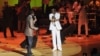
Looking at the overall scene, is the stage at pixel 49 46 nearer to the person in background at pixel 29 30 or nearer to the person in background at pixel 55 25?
the person in background at pixel 55 25

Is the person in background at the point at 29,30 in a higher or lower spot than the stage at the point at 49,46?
higher

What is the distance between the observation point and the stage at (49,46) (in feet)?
53.8

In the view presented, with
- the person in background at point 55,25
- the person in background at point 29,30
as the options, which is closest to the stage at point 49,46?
the person in background at point 55,25

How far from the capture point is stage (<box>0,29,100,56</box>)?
53.8ft

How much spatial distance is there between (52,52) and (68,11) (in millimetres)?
6821

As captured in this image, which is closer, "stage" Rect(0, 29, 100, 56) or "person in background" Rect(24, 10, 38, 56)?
"person in background" Rect(24, 10, 38, 56)

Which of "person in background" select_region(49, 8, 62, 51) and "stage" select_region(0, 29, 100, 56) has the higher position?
"person in background" select_region(49, 8, 62, 51)

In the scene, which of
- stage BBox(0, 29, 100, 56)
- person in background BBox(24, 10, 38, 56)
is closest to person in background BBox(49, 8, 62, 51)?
stage BBox(0, 29, 100, 56)

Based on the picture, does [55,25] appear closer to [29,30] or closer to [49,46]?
[29,30]

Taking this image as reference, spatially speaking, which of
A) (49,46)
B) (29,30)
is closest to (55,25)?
(29,30)

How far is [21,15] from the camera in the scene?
23922 millimetres

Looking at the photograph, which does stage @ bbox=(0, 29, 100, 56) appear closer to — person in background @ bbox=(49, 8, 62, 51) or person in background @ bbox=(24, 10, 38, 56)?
person in background @ bbox=(49, 8, 62, 51)

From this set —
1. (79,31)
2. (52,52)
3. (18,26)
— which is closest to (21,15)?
(18,26)

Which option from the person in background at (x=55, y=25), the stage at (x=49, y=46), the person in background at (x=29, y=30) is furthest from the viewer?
the stage at (x=49, y=46)
